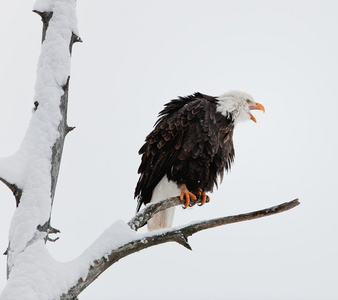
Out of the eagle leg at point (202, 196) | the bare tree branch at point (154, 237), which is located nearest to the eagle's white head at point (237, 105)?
the eagle leg at point (202, 196)

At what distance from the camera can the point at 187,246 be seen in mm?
3105

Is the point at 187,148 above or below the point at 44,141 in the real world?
above

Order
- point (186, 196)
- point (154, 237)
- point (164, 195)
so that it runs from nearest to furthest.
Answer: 1. point (154, 237)
2. point (186, 196)
3. point (164, 195)

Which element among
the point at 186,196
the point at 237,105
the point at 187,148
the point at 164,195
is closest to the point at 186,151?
the point at 187,148

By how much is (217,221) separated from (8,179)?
53.5 inches

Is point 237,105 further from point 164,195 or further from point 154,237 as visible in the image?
point 154,237

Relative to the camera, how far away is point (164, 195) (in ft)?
18.0

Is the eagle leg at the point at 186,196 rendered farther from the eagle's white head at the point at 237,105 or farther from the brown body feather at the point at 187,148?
the eagle's white head at the point at 237,105

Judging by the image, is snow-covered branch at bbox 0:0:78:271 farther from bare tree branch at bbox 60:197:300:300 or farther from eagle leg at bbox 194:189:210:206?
eagle leg at bbox 194:189:210:206

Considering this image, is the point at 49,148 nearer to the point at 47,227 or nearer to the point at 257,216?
the point at 47,227

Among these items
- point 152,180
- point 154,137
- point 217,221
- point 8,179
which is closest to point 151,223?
point 152,180

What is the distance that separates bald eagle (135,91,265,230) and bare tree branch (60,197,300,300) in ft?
5.67

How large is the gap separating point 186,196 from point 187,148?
1.68ft

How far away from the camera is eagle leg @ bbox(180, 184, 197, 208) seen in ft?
16.4
